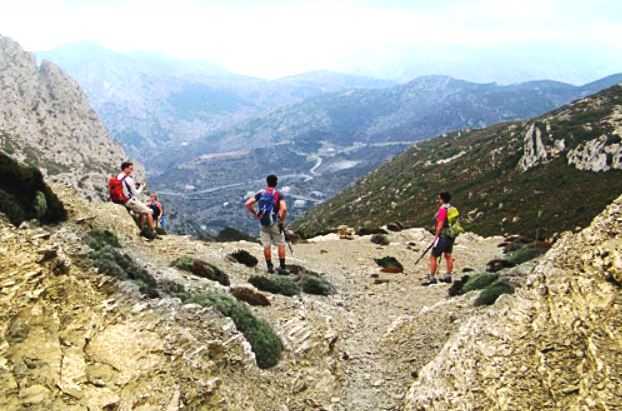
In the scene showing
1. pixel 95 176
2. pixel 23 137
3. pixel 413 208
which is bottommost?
pixel 413 208

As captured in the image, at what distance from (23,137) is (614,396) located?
15627 cm

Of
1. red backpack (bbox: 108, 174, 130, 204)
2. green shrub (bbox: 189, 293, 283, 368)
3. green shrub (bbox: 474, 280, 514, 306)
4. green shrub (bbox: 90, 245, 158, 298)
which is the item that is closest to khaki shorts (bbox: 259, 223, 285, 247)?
green shrub (bbox: 189, 293, 283, 368)

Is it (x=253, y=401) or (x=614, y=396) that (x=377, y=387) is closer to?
(x=253, y=401)

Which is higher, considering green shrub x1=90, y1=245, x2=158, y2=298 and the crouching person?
the crouching person

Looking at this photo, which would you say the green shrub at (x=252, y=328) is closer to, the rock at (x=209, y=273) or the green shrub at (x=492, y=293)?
the rock at (x=209, y=273)

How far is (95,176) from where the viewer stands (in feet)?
440

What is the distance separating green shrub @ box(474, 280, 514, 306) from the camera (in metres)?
14.2

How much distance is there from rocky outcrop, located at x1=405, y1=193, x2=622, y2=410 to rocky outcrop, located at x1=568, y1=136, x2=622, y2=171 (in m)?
79.0

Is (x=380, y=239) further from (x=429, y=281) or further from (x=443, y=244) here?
(x=443, y=244)

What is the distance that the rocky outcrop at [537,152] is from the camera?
3826 inches

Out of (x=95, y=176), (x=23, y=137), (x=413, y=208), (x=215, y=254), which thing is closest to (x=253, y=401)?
(x=215, y=254)

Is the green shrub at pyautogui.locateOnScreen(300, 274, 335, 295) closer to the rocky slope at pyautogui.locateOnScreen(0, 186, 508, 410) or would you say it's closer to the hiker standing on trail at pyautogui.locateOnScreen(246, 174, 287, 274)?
the rocky slope at pyautogui.locateOnScreen(0, 186, 508, 410)

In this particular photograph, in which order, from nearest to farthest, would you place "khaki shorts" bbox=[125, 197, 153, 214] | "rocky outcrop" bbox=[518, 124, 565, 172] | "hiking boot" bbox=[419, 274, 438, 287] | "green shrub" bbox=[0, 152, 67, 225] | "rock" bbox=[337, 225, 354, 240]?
1. "green shrub" bbox=[0, 152, 67, 225]
2. "hiking boot" bbox=[419, 274, 438, 287]
3. "khaki shorts" bbox=[125, 197, 153, 214]
4. "rock" bbox=[337, 225, 354, 240]
5. "rocky outcrop" bbox=[518, 124, 565, 172]

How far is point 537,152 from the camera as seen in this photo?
10006cm
